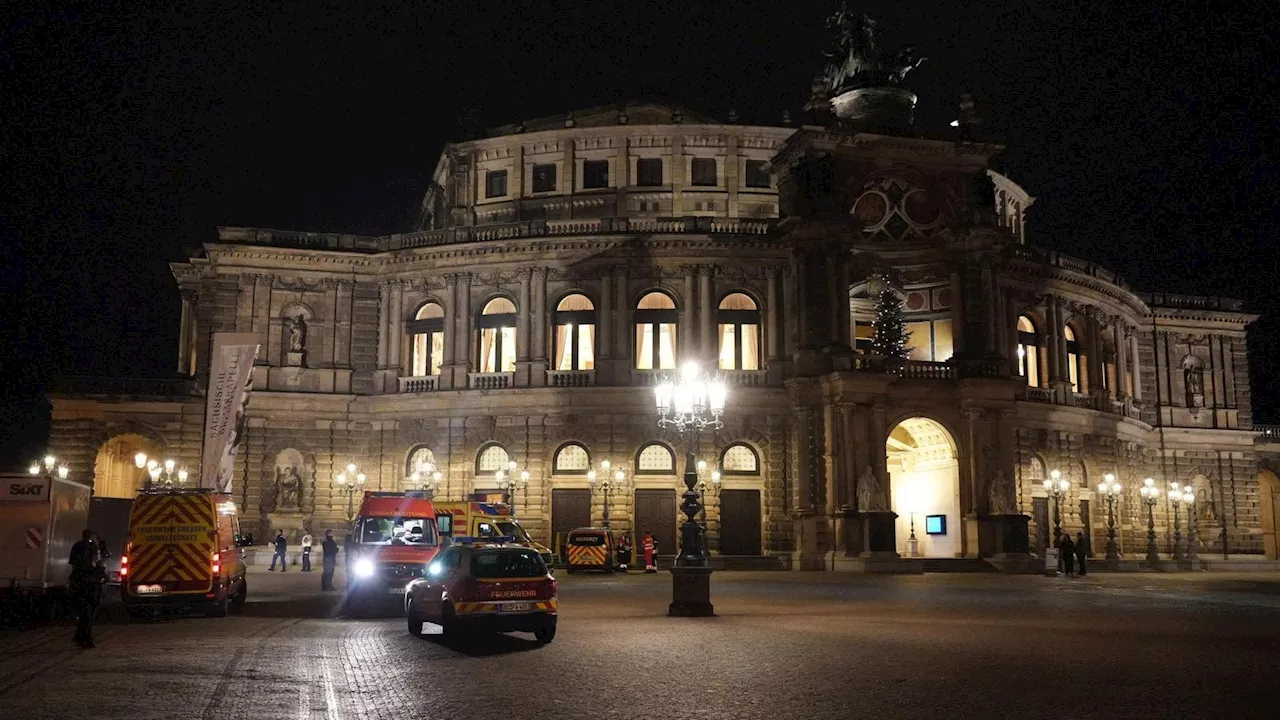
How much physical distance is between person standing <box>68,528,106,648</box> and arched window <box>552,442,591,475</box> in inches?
1252

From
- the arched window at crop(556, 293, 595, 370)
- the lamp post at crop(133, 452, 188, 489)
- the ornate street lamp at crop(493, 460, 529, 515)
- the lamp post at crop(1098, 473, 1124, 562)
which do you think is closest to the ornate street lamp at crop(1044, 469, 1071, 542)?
the lamp post at crop(1098, 473, 1124, 562)

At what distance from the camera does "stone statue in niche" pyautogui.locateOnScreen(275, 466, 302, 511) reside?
52219 mm

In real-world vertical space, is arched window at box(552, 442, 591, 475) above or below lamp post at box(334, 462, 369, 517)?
above

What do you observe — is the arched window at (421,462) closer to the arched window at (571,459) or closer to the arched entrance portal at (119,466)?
the arched window at (571,459)

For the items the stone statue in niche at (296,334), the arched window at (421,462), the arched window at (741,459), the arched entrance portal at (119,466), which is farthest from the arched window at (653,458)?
the arched entrance portal at (119,466)

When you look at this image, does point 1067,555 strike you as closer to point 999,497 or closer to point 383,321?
point 999,497

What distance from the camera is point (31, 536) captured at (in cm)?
2272

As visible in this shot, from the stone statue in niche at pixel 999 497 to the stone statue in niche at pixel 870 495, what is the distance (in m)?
5.05

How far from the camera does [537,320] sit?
51.9 metres

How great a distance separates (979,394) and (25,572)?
37620 mm

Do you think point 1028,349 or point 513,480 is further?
point 1028,349

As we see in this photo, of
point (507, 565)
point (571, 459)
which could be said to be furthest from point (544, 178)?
point (507, 565)

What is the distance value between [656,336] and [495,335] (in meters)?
7.61

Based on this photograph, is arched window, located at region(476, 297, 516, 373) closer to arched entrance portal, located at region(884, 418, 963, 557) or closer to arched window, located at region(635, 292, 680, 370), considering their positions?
arched window, located at region(635, 292, 680, 370)
